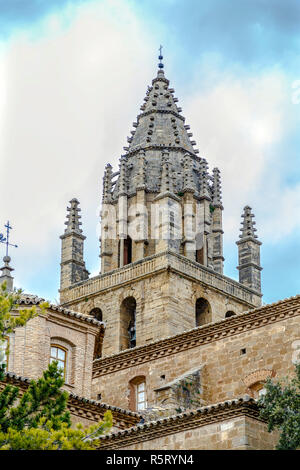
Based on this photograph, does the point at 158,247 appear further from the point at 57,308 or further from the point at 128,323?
the point at 57,308

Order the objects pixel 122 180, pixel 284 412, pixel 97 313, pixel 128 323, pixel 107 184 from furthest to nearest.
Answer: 1. pixel 107 184
2. pixel 122 180
3. pixel 97 313
4. pixel 128 323
5. pixel 284 412

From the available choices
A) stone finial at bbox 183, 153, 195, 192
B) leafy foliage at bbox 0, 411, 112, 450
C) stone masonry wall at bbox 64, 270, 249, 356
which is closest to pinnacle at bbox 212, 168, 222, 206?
stone finial at bbox 183, 153, 195, 192

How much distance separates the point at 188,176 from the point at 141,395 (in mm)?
14759

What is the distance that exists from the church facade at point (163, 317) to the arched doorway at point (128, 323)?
0.05 m

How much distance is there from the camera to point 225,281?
48469 mm

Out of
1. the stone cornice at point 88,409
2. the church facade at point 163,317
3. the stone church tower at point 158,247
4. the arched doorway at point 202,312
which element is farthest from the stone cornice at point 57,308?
the arched doorway at point 202,312

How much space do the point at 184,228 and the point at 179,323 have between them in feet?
16.3

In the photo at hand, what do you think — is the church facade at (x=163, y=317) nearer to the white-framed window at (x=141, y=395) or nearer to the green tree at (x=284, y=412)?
the white-framed window at (x=141, y=395)

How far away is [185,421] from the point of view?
2689 centimetres

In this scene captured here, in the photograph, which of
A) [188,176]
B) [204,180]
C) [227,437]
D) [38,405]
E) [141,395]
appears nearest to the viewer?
[38,405]

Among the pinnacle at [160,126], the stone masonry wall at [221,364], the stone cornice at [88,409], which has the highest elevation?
the pinnacle at [160,126]

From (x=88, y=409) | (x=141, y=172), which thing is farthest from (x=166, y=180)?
(x=88, y=409)

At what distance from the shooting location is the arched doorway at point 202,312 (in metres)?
47.0
